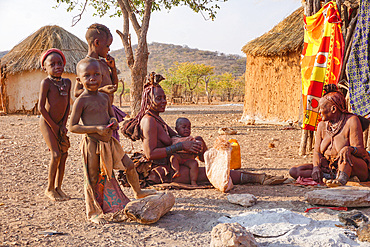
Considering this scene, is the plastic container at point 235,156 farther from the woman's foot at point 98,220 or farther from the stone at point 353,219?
the woman's foot at point 98,220

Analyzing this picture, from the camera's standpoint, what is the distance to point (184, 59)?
6769 centimetres

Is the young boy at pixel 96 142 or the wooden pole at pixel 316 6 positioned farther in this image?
the wooden pole at pixel 316 6

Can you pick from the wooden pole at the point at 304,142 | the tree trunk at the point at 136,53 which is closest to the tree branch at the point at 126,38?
the tree trunk at the point at 136,53

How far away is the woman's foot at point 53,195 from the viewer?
12.5 feet

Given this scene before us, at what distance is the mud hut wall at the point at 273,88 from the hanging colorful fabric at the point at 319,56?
4669 mm

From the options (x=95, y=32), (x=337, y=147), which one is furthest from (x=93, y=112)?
(x=337, y=147)

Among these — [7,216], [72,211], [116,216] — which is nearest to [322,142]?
[116,216]

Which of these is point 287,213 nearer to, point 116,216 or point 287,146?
point 116,216

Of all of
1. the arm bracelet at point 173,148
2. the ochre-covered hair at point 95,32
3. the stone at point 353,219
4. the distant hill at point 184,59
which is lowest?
the stone at point 353,219

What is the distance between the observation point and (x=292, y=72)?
10.8 meters

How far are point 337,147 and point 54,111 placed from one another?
3.27 m

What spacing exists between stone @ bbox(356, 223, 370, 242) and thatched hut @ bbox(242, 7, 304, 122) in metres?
8.25

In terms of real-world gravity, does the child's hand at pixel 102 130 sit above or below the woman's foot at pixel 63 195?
above

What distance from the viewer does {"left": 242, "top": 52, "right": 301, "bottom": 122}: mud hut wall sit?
10.7 metres
